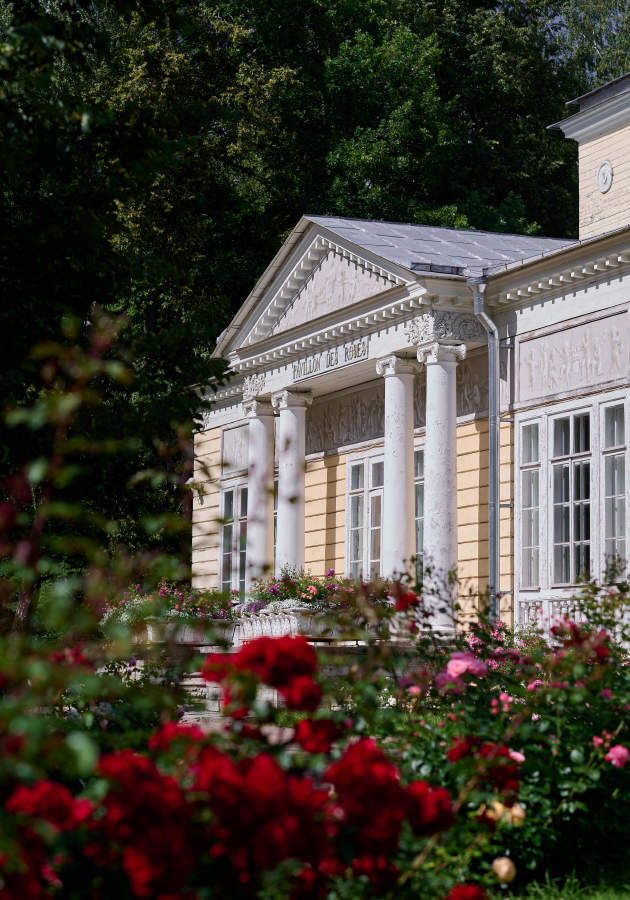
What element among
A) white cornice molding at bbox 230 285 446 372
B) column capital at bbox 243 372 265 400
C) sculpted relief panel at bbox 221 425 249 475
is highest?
white cornice molding at bbox 230 285 446 372

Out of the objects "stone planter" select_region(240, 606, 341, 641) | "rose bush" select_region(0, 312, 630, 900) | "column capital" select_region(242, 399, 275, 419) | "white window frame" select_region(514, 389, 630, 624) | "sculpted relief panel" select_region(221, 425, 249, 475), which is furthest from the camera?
"sculpted relief panel" select_region(221, 425, 249, 475)

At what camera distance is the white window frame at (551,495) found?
1232cm

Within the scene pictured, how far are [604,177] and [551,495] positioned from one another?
5384mm

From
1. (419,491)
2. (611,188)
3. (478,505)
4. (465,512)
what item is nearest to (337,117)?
(611,188)

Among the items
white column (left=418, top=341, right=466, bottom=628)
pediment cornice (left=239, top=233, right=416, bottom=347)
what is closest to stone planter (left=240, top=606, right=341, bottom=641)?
white column (left=418, top=341, right=466, bottom=628)

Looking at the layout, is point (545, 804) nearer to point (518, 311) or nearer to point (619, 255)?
point (619, 255)

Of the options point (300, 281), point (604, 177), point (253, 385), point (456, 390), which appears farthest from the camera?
point (253, 385)

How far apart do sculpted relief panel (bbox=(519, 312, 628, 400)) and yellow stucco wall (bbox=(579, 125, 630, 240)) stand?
333 centimetres

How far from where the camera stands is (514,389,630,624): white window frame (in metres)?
12.3

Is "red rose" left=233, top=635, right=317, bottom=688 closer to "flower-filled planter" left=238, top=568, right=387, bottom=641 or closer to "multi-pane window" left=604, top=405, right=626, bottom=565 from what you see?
"multi-pane window" left=604, top=405, right=626, bottom=565

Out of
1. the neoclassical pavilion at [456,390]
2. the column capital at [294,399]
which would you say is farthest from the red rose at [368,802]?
the column capital at [294,399]

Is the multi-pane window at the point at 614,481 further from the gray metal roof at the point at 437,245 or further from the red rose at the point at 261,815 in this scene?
the red rose at the point at 261,815

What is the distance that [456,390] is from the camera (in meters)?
14.6

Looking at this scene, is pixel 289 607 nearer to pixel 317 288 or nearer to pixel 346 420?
pixel 346 420
